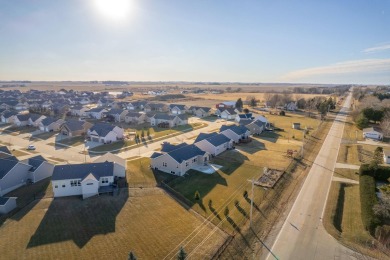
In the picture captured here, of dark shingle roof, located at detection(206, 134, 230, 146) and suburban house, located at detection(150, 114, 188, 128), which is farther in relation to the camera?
suburban house, located at detection(150, 114, 188, 128)

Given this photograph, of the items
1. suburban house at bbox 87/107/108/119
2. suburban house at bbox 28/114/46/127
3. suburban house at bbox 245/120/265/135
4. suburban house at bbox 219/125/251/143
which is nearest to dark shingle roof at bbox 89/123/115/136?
suburban house at bbox 28/114/46/127

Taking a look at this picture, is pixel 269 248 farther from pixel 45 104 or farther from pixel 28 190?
pixel 45 104

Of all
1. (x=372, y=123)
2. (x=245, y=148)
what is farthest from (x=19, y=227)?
(x=372, y=123)

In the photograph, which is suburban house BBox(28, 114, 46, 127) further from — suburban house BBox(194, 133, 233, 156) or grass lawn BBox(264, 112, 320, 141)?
grass lawn BBox(264, 112, 320, 141)

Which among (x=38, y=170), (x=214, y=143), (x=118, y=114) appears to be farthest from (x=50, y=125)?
(x=214, y=143)

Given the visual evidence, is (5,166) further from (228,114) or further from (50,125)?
(228,114)
